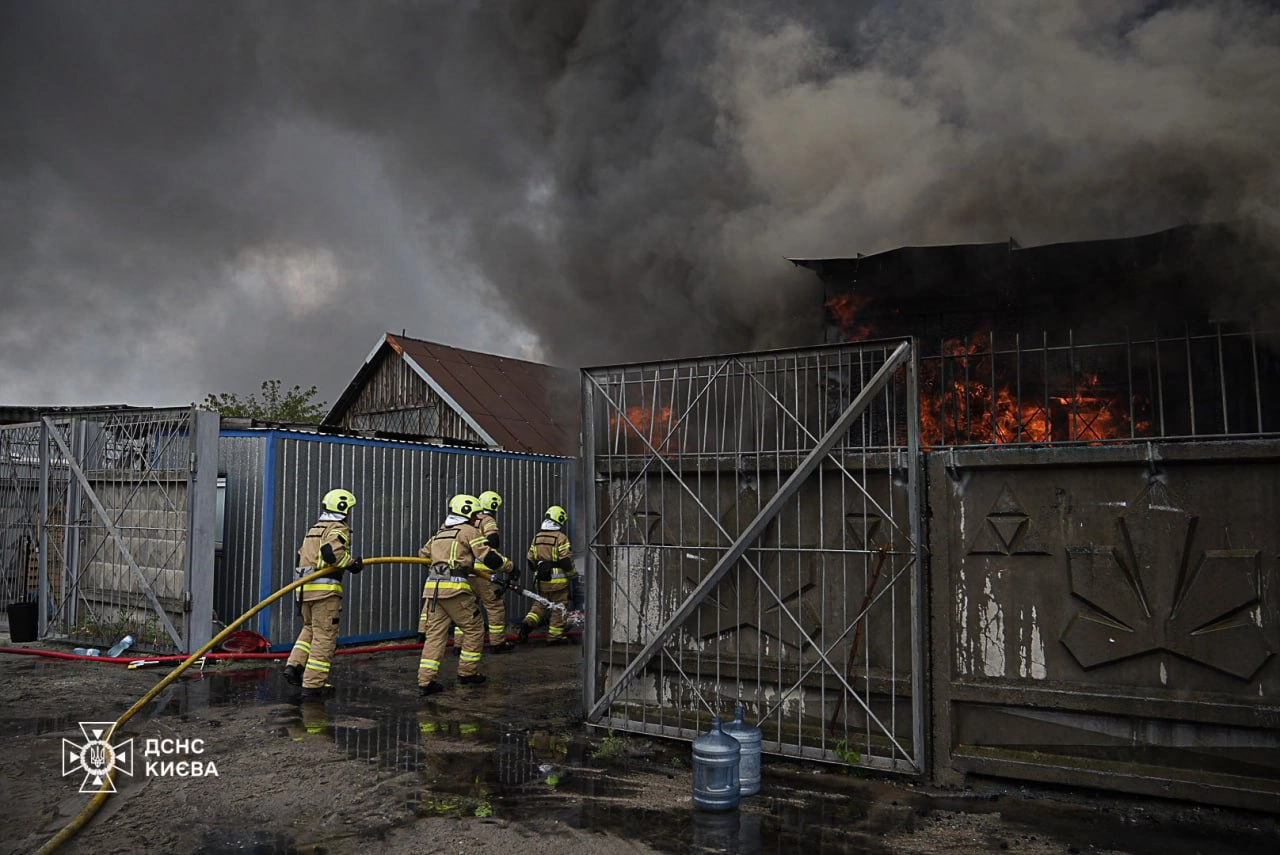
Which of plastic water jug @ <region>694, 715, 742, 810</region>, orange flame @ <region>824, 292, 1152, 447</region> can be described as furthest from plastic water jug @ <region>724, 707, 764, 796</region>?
orange flame @ <region>824, 292, 1152, 447</region>

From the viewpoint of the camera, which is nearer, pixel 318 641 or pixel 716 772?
pixel 716 772

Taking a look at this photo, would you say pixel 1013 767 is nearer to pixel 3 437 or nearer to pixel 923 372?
pixel 923 372

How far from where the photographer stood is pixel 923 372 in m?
11.4

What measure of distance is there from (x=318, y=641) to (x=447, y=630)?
3.66 ft

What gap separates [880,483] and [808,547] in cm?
63

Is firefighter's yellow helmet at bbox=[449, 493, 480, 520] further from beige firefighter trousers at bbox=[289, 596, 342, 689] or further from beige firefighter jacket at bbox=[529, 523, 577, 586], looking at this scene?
beige firefighter jacket at bbox=[529, 523, 577, 586]

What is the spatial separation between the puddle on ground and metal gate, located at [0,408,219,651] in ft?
8.30

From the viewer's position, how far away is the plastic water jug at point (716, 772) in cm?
471

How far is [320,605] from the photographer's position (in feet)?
25.6

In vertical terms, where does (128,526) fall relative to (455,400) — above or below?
below

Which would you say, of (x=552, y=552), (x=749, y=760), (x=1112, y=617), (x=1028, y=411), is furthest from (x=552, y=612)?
(x=1112, y=617)

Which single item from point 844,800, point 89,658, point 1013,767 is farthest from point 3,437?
point 1013,767

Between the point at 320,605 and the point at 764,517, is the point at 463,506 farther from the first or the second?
the point at 764,517
